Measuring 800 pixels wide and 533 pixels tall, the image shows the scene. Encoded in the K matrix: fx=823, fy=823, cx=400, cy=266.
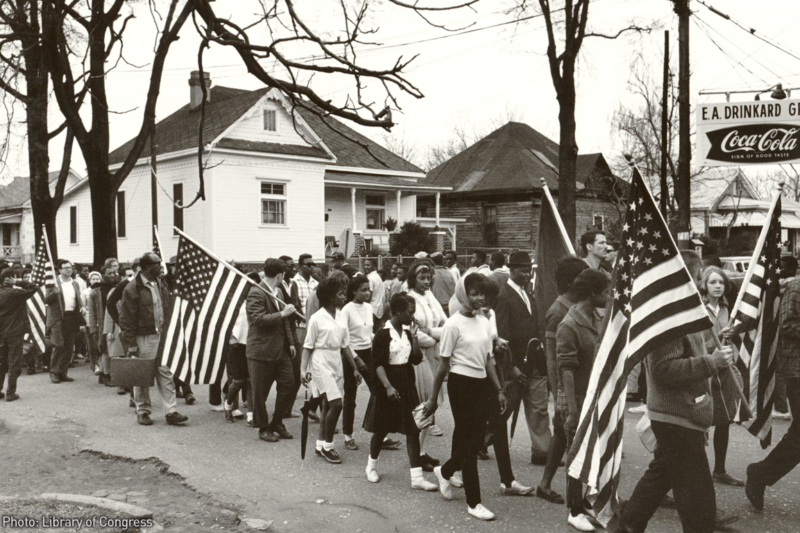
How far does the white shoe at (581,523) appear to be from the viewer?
5617 mm

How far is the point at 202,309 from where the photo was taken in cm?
862

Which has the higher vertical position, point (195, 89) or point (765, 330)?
point (195, 89)

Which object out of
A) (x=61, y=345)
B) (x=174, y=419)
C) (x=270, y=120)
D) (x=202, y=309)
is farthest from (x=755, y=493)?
(x=270, y=120)

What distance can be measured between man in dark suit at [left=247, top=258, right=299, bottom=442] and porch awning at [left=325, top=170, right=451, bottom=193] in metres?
23.9

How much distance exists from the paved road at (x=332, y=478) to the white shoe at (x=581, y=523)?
6cm

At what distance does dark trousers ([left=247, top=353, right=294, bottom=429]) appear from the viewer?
8.85 meters

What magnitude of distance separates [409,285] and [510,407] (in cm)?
199

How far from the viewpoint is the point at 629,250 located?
4.84 metres

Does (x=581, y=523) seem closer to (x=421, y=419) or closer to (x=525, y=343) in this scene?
(x=421, y=419)

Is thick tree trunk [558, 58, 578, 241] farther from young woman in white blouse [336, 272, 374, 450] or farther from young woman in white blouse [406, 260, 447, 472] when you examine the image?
young woman in white blouse [336, 272, 374, 450]

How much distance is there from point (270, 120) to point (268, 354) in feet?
78.3

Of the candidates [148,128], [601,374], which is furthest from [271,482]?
[148,128]

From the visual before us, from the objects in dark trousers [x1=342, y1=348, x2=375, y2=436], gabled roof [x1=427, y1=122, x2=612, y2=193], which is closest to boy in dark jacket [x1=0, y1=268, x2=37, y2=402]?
dark trousers [x1=342, y1=348, x2=375, y2=436]

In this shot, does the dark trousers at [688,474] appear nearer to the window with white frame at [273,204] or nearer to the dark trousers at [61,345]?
the dark trousers at [61,345]
